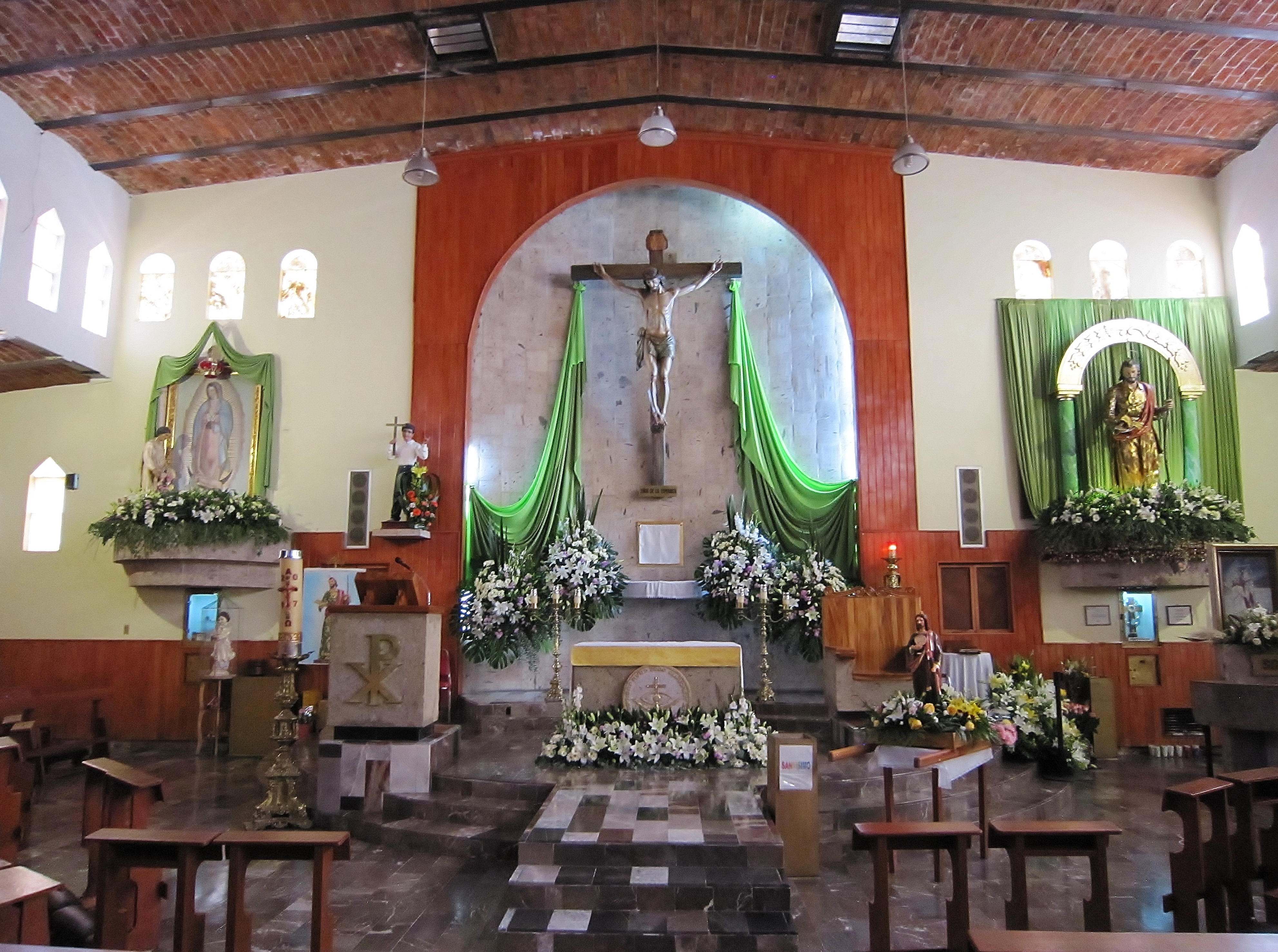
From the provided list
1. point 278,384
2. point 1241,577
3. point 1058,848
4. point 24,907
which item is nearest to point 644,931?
point 1058,848

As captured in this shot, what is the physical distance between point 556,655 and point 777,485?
3.41m

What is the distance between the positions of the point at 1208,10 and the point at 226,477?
11.5 m

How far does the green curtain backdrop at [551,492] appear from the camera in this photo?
35.9 feet

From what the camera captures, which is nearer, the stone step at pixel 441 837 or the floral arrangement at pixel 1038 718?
the stone step at pixel 441 837

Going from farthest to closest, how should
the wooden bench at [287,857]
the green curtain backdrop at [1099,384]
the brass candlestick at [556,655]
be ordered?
the green curtain backdrop at [1099,384]
the brass candlestick at [556,655]
the wooden bench at [287,857]

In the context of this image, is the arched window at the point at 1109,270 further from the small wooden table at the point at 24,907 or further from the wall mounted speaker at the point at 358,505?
the small wooden table at the point at 24,907

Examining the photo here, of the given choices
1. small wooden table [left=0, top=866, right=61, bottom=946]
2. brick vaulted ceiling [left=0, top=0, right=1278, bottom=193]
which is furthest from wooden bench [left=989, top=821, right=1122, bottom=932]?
brick vaulted ceiling [left=0, top=0, right=1278, bottom=193]

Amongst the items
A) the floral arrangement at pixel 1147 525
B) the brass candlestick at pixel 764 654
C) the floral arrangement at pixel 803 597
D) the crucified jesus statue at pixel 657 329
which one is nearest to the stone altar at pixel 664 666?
the brass candlestick at pixel 764 654

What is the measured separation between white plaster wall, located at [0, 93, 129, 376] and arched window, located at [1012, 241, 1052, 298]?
439 inches

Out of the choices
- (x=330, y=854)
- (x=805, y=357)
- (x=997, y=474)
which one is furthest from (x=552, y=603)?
(x=330, y=854)

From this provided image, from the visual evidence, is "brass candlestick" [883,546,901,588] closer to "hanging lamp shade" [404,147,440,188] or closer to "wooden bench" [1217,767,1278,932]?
"wooden bench" [1217,767,1278,932]

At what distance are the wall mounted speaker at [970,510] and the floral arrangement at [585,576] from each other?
13.2ft

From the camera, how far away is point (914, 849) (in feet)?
14.4

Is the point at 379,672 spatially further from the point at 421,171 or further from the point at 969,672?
the point at 969,672
